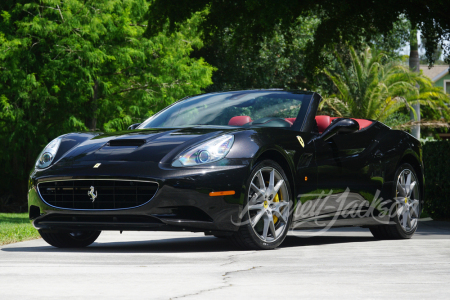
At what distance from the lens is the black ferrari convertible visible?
5664 mm

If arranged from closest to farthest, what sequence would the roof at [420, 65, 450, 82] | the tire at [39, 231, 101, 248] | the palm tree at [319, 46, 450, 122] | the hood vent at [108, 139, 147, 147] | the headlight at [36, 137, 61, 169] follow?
the hood vent at [108, 139, 147, 147] < the headlight at [36, 137, 61, 169] < the tire at [39, 231, 101, 248] < the palm tree at [319, 46, 450, 122] < the roof at [420, 65, 450, 82]

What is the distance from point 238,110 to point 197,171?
1.39 meters

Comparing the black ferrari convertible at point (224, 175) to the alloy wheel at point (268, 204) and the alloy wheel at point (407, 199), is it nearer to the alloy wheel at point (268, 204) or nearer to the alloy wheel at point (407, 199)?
the alloy wheel at point (268, 204)

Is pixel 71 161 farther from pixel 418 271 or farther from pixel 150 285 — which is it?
pixel 418 271

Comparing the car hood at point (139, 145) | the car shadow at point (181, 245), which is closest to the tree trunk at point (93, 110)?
the car shadow at point (181, 245)

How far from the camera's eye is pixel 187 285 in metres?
4.08

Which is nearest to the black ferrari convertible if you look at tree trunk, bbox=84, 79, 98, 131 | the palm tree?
tree trunk, bbox=84, 79, 98, 131

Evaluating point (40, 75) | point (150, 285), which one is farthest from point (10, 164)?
point (150, 285)

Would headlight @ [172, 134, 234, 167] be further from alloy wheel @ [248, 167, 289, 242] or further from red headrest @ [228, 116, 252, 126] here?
red headrest @ [228, 116, 252, 126]

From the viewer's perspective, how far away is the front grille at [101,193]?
5.67 m

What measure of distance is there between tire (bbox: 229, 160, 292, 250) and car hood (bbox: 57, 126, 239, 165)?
0.48 metres

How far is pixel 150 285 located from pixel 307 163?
2750 millimetres

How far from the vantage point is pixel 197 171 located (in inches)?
223

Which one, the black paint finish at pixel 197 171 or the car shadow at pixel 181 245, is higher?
the black paint finish at pixel 197 171
